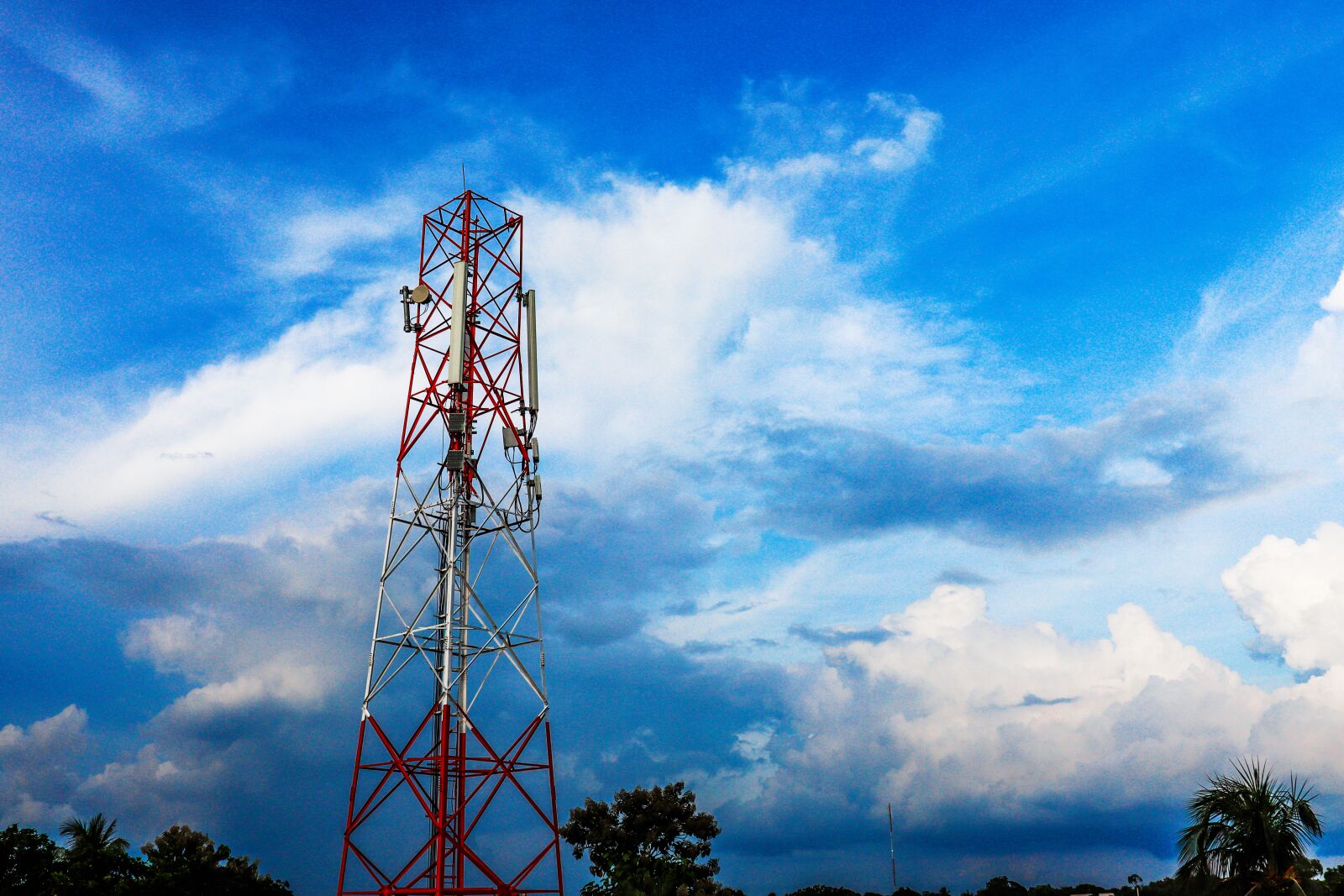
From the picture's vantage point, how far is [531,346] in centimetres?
4328

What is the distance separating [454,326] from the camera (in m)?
40.9

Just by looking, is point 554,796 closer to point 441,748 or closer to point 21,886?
point 441,748

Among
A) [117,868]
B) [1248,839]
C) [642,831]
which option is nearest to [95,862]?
[117,868]

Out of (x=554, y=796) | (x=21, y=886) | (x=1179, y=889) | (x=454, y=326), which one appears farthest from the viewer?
(x=21, y=886)

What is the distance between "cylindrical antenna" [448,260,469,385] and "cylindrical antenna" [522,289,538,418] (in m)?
2.82

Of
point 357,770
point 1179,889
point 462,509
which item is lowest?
point 1179,889

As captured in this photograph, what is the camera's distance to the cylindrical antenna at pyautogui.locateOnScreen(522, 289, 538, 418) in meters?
43.0

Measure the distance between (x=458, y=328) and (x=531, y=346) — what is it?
11.4ft

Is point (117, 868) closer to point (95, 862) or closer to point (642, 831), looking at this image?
point (95, 862)

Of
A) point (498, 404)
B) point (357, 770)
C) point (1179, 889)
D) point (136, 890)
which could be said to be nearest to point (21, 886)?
point (136, 890)

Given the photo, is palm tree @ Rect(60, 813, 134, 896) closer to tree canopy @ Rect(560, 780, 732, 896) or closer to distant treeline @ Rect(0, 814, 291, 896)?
distant treeline @ Rect(0, 814, 291, 896)

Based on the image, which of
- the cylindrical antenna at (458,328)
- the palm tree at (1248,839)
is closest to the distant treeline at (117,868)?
the cylindrical antenna at (458,328)

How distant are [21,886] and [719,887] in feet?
97.4

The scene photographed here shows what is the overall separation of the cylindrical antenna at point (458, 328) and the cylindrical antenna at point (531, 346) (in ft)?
9.26
